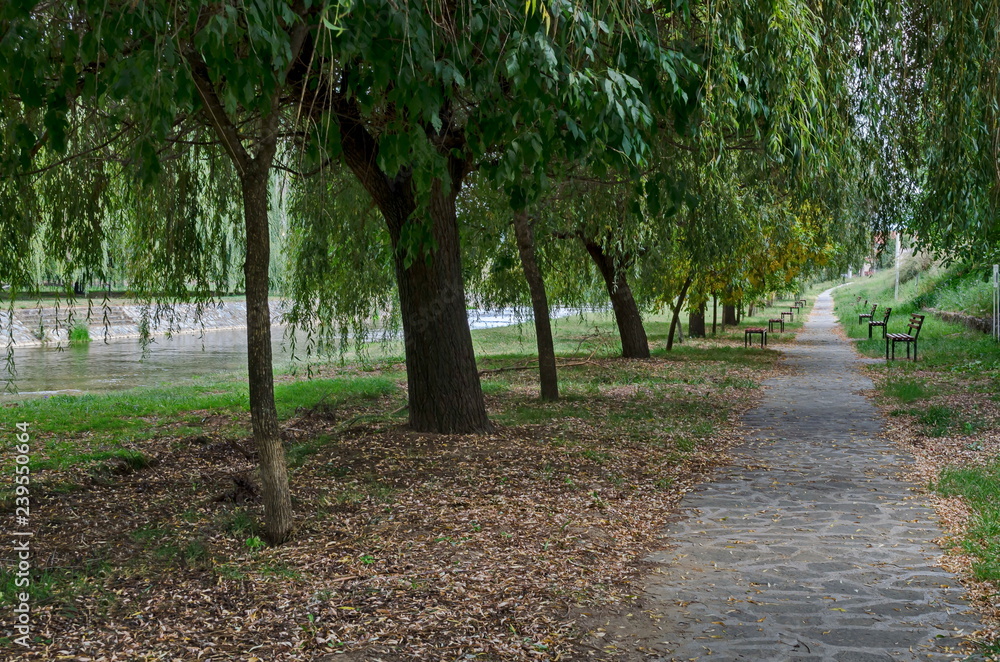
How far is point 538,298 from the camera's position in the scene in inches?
443

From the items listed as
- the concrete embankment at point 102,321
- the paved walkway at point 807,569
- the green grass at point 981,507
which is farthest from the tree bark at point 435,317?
the concrete embankment at point 102,321

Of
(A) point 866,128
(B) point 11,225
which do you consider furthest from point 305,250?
(A) point 866,128

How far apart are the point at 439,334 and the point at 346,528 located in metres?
3.18

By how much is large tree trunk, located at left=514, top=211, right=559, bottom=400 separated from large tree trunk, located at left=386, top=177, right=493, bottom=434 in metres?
2.06

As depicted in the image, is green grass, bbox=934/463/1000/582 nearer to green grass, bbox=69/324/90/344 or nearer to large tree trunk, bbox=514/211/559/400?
large tree trunk, bbox=514/211/559/400

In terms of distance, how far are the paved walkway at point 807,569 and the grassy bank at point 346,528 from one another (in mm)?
397

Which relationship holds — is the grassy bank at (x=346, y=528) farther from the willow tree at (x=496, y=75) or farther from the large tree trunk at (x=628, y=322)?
the large tree trunk at (x=628, y=322)

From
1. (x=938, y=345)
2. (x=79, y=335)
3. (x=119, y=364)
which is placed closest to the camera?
(x=938, y=345)

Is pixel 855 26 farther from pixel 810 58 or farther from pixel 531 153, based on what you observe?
pixel 531 153

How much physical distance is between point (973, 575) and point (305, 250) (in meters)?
7.52

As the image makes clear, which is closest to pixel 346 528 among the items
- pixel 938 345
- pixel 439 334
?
→ pixel 439 334

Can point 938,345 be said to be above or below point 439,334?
below

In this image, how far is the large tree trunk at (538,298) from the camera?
10.8 metres

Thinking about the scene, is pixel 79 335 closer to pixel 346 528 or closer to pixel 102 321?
pixel 102 321
